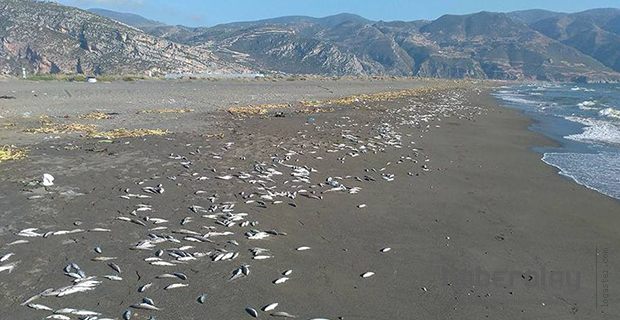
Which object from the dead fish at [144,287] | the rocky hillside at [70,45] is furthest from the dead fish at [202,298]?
the rocky hillside at [70,45]

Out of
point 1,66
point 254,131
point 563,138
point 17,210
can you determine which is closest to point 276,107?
point 254,131

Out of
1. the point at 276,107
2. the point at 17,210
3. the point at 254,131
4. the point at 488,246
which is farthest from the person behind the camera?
the point at 276,107

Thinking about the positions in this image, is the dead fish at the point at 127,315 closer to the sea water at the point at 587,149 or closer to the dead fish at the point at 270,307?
the dead fish at the point at 270,307

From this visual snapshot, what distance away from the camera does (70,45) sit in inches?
3086

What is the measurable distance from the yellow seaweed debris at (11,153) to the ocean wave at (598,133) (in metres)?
24.3

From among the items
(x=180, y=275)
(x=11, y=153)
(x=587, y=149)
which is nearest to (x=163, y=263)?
(x=180, y=275)

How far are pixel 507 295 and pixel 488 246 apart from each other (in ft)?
6.38

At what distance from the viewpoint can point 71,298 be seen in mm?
6320

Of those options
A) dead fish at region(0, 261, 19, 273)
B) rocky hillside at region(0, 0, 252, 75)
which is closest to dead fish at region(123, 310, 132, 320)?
dead fish at region(0, 261, 19, 273)

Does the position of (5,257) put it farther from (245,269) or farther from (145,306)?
(245,269)

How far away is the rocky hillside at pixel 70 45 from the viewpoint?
7475 cm

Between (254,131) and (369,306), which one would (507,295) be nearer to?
(369,306)

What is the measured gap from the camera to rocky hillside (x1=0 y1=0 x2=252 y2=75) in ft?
245

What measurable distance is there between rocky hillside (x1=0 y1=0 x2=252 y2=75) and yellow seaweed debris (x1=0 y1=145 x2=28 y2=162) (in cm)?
6542
